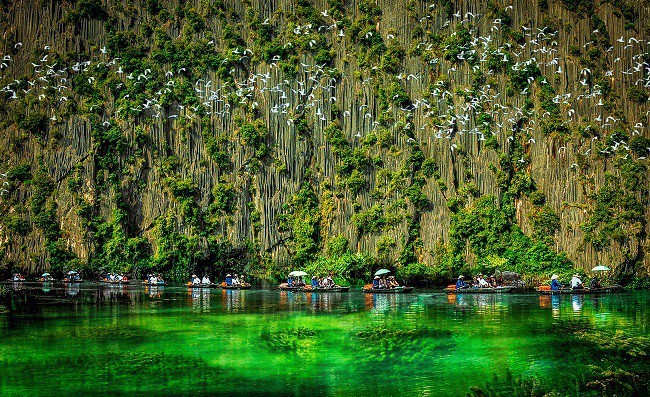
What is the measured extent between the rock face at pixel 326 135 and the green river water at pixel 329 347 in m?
13.2

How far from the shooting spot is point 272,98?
6272cm

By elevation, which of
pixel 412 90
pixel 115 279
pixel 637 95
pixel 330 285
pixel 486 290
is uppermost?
pixel 412 90

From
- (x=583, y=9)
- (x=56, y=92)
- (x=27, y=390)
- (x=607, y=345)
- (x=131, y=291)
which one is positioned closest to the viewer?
(x=27, y=390)

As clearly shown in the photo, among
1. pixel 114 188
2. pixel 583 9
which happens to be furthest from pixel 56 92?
pixel 583 9

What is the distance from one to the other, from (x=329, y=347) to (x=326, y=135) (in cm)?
3454

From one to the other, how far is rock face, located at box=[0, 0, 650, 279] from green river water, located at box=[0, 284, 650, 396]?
43.4ft

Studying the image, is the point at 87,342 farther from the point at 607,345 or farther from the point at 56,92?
the point at 56,92

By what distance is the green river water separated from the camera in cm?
2169

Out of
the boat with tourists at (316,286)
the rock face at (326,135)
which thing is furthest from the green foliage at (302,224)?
the boat with tourists at (316,286)

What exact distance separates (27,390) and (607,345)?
1769cm

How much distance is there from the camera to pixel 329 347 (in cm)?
2759

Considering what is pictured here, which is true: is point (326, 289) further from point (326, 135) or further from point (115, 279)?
point (115, 279)

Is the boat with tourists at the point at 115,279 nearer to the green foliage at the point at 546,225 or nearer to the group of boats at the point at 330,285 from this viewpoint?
the group of boats at the point at 330,285

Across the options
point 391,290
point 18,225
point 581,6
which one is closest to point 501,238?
point 391,290
